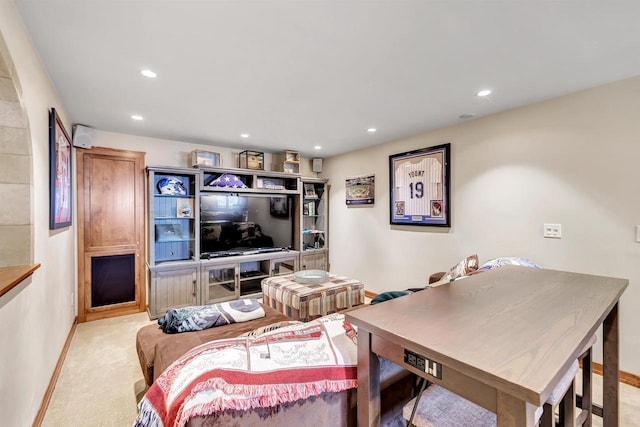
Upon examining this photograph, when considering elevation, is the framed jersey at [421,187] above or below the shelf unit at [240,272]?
above

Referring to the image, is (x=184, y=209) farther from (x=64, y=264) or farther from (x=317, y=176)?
(x=317, y=176)

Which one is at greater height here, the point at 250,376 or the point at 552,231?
the point at 552,231

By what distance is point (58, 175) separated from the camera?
225 centimetres

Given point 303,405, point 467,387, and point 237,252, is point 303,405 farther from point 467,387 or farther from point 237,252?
point 237,252

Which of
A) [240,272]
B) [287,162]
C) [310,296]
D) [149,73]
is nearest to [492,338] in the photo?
[310,296]

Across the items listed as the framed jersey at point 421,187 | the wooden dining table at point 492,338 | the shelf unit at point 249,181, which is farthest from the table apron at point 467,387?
the shelf unit at point 249,181

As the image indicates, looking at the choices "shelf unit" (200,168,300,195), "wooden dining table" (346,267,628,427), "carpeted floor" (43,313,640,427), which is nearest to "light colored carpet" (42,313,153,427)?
"carpeted floor" (43,313,640,427)

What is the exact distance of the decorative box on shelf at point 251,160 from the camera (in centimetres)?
413

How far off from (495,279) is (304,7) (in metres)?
1.69

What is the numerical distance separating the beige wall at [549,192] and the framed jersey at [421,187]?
0.09 m

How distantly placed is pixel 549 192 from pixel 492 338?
2.38m

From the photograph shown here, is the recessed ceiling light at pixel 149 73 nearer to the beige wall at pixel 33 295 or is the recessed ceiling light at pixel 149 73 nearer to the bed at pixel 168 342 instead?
the beige wall at pixel 33 295

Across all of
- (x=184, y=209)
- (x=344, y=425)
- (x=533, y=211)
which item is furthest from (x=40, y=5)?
(x=533, y=211)

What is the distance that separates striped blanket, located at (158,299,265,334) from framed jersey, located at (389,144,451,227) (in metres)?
2.24
